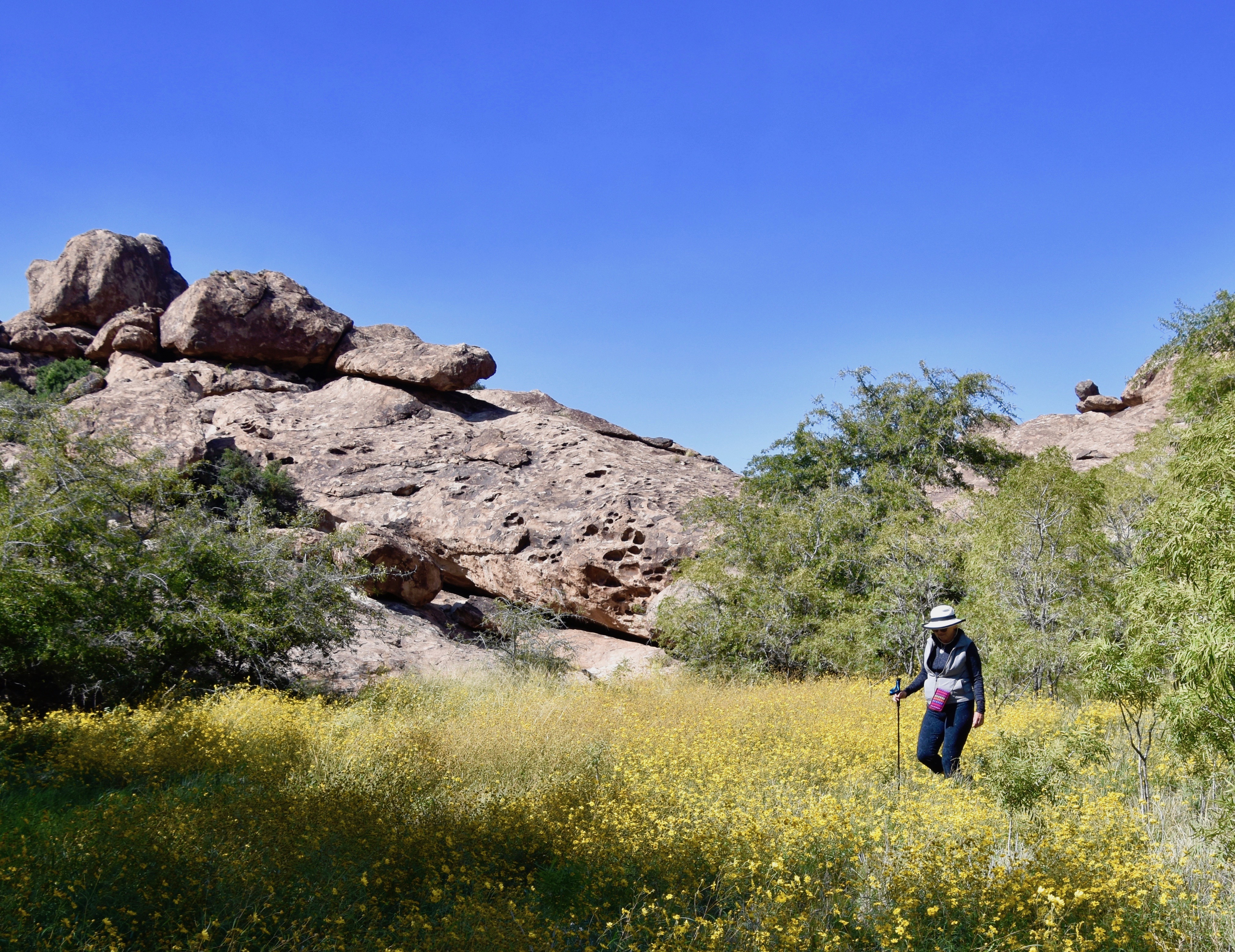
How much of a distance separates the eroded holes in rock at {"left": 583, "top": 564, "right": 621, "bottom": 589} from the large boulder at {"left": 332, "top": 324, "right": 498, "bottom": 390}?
8.71m

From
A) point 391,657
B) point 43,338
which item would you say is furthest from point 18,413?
point 43,338

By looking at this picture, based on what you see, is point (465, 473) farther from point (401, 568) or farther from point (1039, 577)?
point (1039, 577)

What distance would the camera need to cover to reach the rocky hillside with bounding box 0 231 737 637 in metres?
18.3

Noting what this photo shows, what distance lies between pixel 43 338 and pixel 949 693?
30489mm

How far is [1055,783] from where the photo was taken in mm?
6238

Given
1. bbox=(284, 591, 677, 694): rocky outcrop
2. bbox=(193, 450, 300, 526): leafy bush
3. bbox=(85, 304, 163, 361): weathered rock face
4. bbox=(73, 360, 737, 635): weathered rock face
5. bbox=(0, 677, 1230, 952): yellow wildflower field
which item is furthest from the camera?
bbox=(85, 304, 163, 361): weathered rock face

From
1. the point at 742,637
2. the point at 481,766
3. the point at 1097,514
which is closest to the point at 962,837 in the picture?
the point at 481,766

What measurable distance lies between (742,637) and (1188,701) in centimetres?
1058

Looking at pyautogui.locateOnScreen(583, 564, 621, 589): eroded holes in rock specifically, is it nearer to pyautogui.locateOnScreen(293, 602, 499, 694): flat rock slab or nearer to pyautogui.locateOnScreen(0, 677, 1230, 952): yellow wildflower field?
pyautogui.locateOnScreen(293, 602, 499, 694): flat rock slab

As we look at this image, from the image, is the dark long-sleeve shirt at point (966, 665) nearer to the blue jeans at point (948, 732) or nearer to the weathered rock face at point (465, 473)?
the blue jeans at point (948, 732)

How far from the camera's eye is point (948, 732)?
7.02 meters

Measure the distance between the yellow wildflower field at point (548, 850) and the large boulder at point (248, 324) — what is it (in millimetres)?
18617

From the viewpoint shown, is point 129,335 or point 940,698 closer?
point 940,698

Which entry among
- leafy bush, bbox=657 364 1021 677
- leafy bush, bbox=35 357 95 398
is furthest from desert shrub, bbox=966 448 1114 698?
leafy bush, bbox=35 357 95 398
